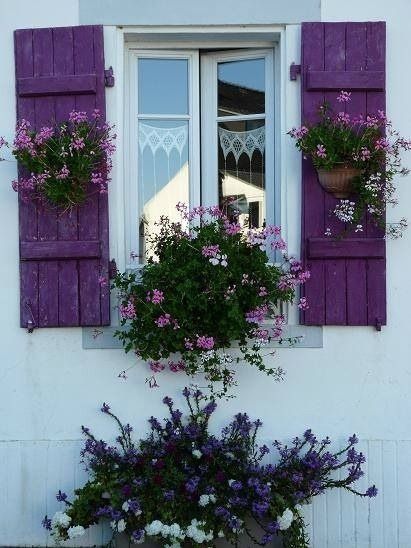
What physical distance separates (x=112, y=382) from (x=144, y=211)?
1.04 metres

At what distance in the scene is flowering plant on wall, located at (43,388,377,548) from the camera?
4105mm

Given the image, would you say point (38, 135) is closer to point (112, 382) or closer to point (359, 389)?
point (112, 382)

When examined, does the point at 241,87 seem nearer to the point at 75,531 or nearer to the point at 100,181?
the point at 100,181

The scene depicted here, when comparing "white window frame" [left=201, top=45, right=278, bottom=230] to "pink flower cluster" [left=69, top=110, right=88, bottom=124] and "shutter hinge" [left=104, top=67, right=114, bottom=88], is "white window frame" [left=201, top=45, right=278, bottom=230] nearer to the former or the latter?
"shutter hinge" [left=104, top=67, right=114, bottom=88]

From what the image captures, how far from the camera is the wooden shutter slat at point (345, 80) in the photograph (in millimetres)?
4445

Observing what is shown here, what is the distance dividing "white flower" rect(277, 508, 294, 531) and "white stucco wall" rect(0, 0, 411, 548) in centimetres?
49

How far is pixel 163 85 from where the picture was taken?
4.86 meters

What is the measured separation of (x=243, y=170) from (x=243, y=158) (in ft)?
0.24

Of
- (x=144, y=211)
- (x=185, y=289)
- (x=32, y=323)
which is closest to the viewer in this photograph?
(x=185, y=289)

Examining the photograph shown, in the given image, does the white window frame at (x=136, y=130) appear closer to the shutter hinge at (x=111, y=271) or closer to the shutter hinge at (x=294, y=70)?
the shutter hinge at (x=111, y=271)

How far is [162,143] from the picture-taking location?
190 inches

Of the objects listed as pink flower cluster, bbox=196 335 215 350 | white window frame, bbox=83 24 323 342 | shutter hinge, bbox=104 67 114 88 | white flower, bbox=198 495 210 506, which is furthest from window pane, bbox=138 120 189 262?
white flower, bbox=198 495 210 506

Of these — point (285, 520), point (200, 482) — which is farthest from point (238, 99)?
point (285, 520)

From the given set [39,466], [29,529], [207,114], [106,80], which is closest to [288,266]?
[207,114]
